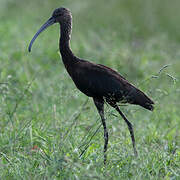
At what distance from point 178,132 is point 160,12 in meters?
7.14

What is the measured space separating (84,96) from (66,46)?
2720 millimetres

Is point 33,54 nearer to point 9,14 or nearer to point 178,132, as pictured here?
point 9,14

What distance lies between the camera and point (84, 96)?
24.1ft

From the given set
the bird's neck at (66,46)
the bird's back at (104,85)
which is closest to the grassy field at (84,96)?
the bird's back at (104,85)

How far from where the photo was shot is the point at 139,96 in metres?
4.59

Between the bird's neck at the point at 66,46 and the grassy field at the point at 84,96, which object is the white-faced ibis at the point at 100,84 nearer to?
the bird's neck at the point at 66,46

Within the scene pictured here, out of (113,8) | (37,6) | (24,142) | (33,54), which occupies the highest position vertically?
(113,8)

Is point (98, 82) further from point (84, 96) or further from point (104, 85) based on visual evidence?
point (84, 96)

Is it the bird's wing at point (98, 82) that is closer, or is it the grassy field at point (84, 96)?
the grassy field at point (84, 96)

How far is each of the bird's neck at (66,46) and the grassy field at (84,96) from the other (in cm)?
30

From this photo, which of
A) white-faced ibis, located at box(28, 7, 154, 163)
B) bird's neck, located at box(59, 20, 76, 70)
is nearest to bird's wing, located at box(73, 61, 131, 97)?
white-faced ibis, located at box(28, 7, 154, 163)

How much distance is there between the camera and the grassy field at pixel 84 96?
4.16 meters

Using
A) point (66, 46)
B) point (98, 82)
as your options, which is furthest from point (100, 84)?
point (66, 46)

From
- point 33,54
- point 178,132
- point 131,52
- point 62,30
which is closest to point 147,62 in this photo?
point 131,52
